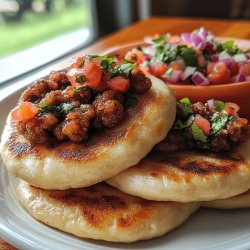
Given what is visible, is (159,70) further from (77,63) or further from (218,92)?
(77,63)

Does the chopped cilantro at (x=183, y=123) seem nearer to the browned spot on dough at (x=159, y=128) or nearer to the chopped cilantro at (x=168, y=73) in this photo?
the browned spot on dough at (x=159, y=128)

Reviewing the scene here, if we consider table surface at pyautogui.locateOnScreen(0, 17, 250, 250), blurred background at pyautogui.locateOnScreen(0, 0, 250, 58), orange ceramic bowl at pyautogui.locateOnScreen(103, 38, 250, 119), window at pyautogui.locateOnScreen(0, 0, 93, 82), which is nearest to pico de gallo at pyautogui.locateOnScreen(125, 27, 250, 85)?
orange ceramic bowl at pyautogui.locateOnScreen(103, 38, 250, 119)

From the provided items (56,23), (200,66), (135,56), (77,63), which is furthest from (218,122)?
(56,23)

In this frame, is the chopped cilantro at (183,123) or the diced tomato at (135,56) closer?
the chopped cilantro at (183,123)

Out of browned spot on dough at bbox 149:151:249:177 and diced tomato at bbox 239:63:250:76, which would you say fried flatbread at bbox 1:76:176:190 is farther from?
diced tomato at bbox 239:63:250:76

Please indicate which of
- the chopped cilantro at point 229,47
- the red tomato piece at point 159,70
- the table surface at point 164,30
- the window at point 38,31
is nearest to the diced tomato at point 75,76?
the red tomato piece at point 159,70

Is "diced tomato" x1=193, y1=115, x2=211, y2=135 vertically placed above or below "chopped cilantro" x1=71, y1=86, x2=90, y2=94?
below
